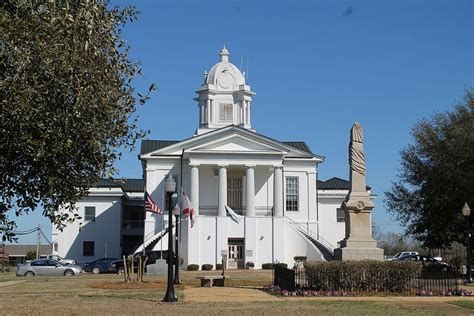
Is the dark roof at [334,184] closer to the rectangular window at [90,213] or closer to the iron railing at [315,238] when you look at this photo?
the iron railing at [315,238]

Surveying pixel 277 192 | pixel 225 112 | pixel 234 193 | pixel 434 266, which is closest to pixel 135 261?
pixel 277 192

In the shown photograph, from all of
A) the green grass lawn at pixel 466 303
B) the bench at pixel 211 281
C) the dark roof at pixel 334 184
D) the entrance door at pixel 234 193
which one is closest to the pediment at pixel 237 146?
the entrance door at pixel 234 193

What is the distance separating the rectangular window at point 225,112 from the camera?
228 feet

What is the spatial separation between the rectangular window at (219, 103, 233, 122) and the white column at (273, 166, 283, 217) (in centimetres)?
1084

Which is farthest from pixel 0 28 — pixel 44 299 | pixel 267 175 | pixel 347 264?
pixel 267 175

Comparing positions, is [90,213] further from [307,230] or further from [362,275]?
[362,275]

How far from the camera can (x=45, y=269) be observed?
4831 centimetres

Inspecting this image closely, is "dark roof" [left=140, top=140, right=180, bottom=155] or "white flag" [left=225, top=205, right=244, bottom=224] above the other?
"dark roof" [left=140, top=140, right=180, bottom=155]

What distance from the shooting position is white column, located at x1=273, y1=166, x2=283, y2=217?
60.2 m

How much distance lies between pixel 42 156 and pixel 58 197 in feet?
6.46

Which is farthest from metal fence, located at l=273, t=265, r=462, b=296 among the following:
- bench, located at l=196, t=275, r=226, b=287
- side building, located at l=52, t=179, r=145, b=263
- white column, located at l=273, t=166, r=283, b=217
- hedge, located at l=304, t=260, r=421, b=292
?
side building, located at l=52, t=179, r=145, b=263

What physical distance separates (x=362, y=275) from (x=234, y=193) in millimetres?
41226

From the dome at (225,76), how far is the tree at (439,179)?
92.3 ft

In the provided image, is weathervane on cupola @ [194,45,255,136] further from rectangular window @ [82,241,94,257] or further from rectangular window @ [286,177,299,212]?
rectangular window @ [82,241,94,257]
